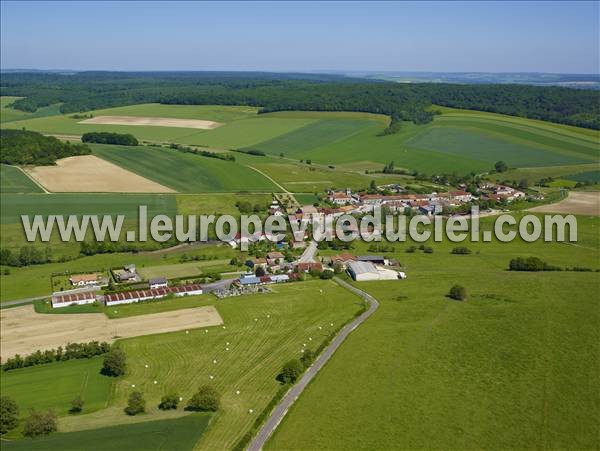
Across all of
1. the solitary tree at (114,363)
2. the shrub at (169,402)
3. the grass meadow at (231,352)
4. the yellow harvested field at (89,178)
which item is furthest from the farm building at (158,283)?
the yellow harvested field at (89,178)

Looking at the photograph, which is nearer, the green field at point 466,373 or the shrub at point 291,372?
the green field at point 466,373

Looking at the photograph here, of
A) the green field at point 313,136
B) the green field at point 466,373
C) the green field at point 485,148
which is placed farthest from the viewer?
the green field at point 313,136

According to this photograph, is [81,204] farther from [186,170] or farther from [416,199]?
[416,199]

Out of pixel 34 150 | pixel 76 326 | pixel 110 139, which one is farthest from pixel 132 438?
pixel 110 139

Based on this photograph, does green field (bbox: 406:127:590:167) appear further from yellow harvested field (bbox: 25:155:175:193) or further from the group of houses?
yellow harvested field (bbox: 25:155:175:193)

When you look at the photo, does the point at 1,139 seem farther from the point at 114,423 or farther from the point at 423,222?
the point at 114,423

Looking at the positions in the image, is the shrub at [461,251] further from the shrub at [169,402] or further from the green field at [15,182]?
the green field at [15,182]
